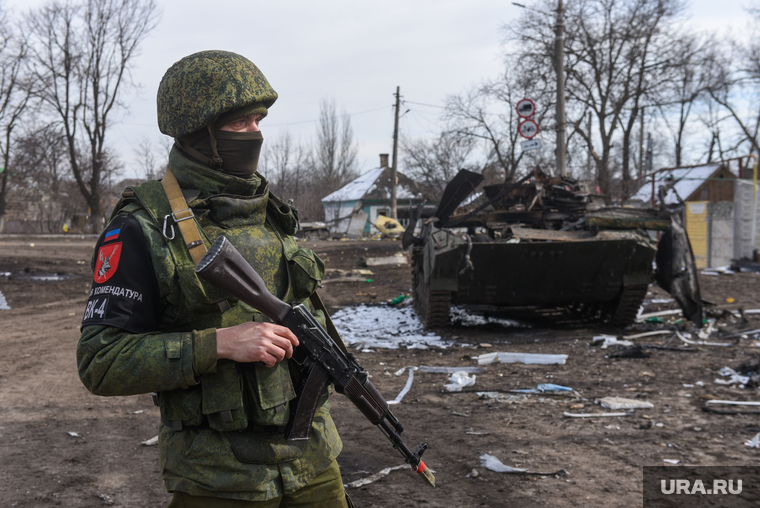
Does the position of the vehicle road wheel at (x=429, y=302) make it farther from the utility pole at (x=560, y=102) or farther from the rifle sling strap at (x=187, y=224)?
the rifle sling strap at (x=187, y=224)

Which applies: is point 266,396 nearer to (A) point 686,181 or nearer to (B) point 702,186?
(B) point 702,186

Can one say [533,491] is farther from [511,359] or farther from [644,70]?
[644,70]

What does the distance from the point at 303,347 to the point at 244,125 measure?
66cm

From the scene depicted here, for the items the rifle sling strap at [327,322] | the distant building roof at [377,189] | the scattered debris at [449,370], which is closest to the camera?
the rifle sling strap at [327,322]

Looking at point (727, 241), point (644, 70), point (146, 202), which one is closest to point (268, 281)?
point (146, 202)

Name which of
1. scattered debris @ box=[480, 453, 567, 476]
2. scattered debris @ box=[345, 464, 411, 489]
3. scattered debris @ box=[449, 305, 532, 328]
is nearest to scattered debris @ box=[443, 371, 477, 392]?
scattered debris @ box=[480, 453, 567, 476]

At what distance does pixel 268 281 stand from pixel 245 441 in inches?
17.5

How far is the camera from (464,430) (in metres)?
4.67

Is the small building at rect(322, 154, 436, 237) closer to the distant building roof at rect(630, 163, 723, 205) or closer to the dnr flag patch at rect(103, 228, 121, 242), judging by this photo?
the distant building roof at rect(630, 163, 723, 205)

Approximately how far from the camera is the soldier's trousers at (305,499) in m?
1.67

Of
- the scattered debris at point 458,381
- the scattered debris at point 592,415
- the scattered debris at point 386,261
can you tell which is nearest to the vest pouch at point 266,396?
the scattered debris at point 592,415

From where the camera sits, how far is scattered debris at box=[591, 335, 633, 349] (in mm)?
7590

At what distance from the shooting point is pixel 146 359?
1538 millimetres
